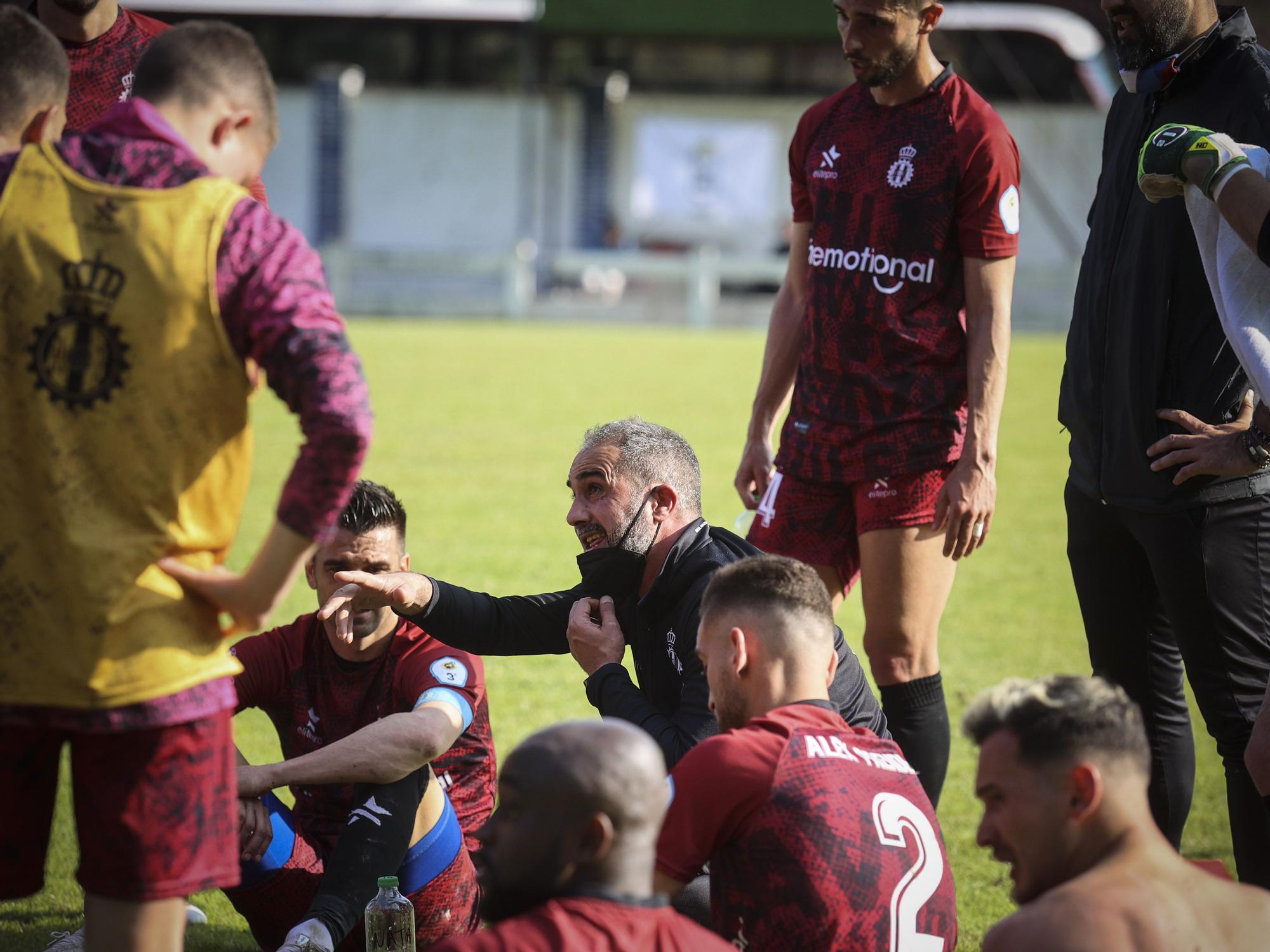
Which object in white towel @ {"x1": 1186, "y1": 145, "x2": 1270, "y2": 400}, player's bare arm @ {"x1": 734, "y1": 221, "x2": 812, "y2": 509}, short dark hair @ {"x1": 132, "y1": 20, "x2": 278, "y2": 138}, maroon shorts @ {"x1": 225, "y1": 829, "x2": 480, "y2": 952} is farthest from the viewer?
player's bare arm @ {"x1": 734, "y1": 221, "x2": 812, "y2": 509}

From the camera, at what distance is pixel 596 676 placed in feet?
10.5

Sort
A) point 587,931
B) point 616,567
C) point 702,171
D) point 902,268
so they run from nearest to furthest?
point 587,931
point 616,567
point 902,268
point 702,171

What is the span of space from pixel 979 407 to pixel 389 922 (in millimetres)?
2052

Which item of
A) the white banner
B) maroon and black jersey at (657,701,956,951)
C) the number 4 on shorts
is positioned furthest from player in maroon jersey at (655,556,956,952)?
the white banner

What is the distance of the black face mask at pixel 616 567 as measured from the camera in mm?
3574

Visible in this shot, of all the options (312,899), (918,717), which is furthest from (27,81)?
(918,717)

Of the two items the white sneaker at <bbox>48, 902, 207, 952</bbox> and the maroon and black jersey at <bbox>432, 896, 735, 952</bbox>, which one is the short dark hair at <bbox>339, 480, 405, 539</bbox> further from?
the maroon and black jersey at <bbox>432, 896, 735, 952</bbox>

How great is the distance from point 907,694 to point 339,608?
1.63 m

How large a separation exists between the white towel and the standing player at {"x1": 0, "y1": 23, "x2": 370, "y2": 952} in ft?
6.33

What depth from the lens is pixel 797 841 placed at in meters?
2.46

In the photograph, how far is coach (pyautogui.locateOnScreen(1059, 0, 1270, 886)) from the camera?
3283 millimetres

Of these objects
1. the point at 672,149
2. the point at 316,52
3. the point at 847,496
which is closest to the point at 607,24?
the point at 672,149

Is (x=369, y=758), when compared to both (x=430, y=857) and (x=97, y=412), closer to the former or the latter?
(x=430, y=857)

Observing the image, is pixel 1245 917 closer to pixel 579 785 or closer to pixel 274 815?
pixel 579 785
